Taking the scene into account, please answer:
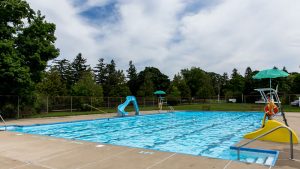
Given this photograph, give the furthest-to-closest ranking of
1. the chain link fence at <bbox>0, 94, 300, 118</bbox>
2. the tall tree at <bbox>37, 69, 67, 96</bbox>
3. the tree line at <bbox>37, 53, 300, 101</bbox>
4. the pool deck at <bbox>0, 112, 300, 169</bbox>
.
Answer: the tree line at <bbox>37, 53, 300, 101</bbox> → the tall tree at <bbox>37, 69, 67, 96</bbox> → the chain link fence at <bbox>0, 94, 300, 118</bbox> → the pool deck at <bbox>0, 112, 300, 169</bbox>

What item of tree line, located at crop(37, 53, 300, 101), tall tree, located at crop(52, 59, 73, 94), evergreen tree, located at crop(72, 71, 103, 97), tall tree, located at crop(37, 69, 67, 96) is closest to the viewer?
evergreen tree, located at crop(72, 71, 103, 97)

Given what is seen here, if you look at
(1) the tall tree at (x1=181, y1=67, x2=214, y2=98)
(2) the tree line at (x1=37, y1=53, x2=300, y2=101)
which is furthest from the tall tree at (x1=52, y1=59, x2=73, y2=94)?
(1) the tall tree at (x1=181, y1=67, x2=214, y2=98)

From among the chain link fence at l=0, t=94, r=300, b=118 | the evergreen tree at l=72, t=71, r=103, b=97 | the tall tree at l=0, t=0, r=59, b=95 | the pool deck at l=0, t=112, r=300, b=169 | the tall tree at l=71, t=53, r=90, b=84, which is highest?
the tall tree at l=71, t=53, r=90, b=84

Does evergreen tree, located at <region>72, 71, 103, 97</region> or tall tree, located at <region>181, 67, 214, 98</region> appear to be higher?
tall tree, located at <region>181, 67, 214, 98</region>

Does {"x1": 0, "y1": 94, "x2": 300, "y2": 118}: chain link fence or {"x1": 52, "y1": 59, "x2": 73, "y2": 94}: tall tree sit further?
{"x1": 52, "y1": 59, "x2": 73, "y2": 94}: tall tree

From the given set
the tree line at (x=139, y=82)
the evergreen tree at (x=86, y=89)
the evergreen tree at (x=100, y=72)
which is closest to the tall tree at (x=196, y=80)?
the tree line at (x=139, y=82)

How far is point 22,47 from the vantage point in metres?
18.1

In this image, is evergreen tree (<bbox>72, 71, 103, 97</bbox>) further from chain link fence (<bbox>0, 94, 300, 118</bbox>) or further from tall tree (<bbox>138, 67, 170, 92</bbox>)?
tall tree (<bbox>138, 67, 170, 92</bbox>)

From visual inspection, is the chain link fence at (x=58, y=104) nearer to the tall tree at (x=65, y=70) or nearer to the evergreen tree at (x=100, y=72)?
the evergreen tree at (x=100, y=72)

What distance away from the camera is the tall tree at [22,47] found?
53.3 ft


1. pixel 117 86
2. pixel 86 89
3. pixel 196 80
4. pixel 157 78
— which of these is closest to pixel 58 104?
pixel 86 89

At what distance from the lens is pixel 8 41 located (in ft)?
54.1

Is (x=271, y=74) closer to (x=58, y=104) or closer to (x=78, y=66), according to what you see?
(x=58, y=104)

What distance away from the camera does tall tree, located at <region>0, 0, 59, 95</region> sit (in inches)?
640
